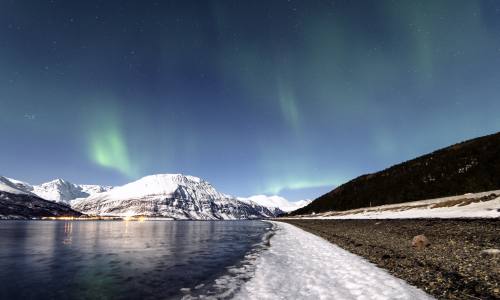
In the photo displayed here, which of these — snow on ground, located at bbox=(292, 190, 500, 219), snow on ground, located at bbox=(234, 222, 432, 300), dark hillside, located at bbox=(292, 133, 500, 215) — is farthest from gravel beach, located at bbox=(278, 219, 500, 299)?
dark hillside, located at bbox=(292, 133, 500, 215)

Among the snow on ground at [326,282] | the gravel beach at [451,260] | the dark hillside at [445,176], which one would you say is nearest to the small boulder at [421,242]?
the gravel beach at [451,260]

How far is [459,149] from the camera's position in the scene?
3826 inches

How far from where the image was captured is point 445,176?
84.7 meters

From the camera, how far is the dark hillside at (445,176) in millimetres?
69750

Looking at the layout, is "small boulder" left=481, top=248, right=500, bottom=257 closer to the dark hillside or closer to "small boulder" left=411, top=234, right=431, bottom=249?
"small boulder" left=411, top=234, right=431, bottom=249

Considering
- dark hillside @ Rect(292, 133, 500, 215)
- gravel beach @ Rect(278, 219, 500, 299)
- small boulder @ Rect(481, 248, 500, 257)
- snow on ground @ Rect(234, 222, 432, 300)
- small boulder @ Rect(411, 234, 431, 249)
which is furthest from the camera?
dark hillside @ Rect(292, 133, 500, 215)

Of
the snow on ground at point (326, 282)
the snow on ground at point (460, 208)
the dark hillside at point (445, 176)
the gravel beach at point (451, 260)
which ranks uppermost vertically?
the dark hillside at point (445, 176)

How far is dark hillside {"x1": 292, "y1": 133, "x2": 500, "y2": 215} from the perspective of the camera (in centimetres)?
6975

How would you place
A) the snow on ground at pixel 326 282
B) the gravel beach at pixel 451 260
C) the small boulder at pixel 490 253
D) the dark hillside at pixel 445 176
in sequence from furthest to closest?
the dark hillside at pixel 445 176
the small boulder at pixel 490 253
the snow on ground at pixel 326 282
the gravel beach at pixel 451 260

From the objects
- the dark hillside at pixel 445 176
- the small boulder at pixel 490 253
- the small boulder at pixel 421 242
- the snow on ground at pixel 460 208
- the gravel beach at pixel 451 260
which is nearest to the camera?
the gravel beach at pixel 451 260

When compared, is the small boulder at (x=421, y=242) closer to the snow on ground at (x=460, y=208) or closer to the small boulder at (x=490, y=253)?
the small boulder at (x=490, y=253)

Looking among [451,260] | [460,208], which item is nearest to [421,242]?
[451,260]

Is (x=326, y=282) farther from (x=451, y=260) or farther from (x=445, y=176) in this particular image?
(x=445, y=176)

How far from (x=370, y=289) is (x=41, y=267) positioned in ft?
68.6
